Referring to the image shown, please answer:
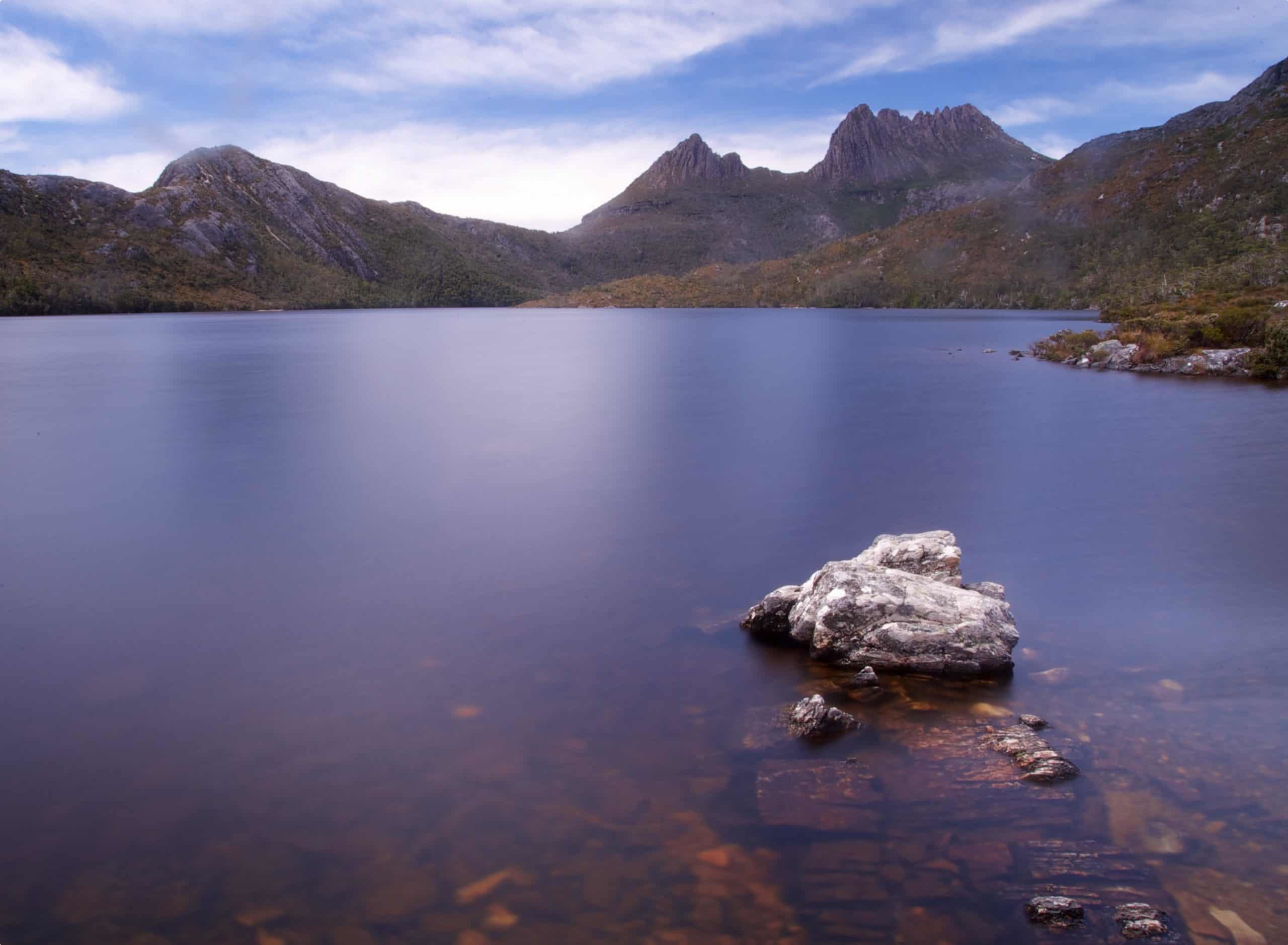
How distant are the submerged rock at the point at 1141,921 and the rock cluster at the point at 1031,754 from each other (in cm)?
211

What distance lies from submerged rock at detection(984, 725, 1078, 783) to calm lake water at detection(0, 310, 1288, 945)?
225 millimetres

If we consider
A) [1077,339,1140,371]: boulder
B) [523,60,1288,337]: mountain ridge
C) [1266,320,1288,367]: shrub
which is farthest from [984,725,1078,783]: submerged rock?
[523,60,1288,337]: mountain ridge

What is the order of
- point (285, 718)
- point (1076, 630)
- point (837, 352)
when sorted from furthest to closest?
1. point (837, 352)
2. point (1076, 630)
3. point (285, 718)

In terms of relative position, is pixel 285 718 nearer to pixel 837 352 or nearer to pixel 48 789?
pixel 48 789

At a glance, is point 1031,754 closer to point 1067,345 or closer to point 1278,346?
point 1278,346

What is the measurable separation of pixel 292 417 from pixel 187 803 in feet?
112

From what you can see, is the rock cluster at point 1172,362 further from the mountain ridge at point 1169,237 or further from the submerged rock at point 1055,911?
the submerged rock at point 1055,911

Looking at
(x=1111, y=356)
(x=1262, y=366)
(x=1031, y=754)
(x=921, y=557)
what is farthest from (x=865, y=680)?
(x=1111, y=356)

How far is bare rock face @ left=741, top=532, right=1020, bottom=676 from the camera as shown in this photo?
12.9 meters

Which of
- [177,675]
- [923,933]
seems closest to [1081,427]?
[923,933]

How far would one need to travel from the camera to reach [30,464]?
29.2 metres

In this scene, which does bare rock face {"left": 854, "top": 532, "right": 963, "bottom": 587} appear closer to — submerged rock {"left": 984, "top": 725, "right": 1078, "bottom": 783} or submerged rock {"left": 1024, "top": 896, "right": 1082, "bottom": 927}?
submerged rock {"left": 984, "top": 725, "right": 1078, "bottom": 783}

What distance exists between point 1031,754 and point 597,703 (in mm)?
5960

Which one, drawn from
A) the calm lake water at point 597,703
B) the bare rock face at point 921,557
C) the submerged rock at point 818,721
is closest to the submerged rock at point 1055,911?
the calm lake water at point 597,703
